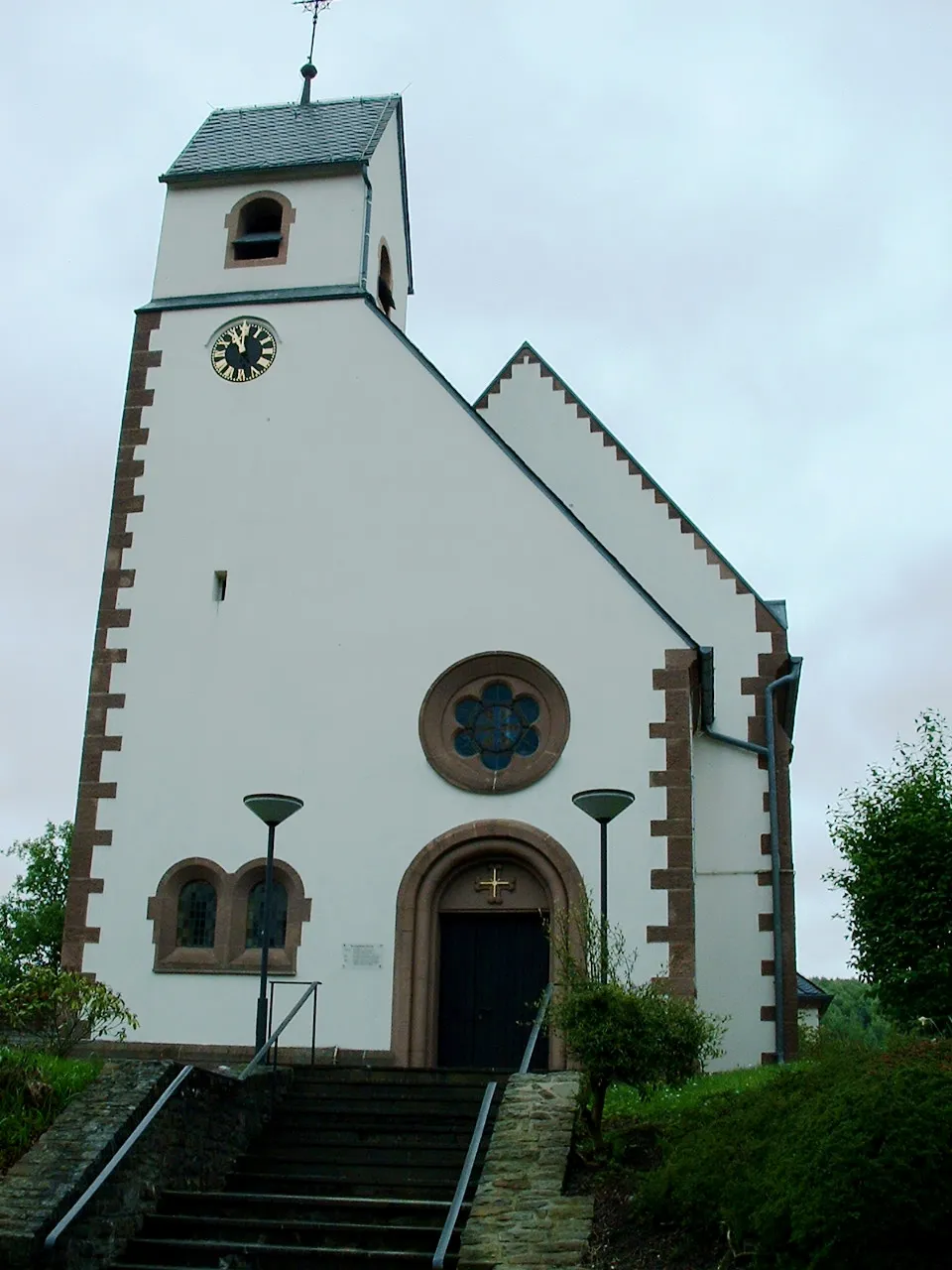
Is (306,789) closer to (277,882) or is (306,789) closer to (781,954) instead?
(277,882)

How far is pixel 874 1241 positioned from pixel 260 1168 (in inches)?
256

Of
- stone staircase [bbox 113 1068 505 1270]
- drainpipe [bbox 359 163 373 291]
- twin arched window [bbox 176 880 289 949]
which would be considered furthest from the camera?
drainpipe [bbox 359 163 373 291]

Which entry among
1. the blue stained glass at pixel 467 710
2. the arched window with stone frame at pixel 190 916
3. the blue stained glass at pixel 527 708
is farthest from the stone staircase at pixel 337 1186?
the blue stained glass at pixel 527 708

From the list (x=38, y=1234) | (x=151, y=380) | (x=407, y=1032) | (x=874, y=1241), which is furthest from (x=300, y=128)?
(x=874, y=1241)

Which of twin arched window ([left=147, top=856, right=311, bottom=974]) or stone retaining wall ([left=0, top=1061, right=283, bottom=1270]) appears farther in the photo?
twin arched window ([left=147, top=856, right=311, bottom=974])

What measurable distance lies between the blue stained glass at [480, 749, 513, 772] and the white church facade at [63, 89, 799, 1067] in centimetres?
5

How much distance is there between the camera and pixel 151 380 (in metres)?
21.2

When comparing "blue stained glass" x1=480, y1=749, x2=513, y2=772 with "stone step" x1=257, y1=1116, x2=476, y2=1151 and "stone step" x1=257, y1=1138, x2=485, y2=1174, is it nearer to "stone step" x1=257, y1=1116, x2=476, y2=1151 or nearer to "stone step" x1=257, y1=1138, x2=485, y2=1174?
"stone step" x1=257, y1=1116, x2=476, y2=1151

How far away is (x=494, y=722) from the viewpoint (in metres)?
18.3

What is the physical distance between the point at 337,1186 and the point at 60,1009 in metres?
5.74

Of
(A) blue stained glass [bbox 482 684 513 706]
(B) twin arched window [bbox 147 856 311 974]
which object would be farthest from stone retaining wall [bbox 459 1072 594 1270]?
(A) blue stained glass [bbox 482 684 513 706]

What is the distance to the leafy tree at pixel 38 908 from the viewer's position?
4047 centimetres

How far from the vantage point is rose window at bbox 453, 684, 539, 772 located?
59.4 feet

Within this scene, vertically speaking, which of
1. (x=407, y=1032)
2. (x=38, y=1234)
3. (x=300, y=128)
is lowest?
(x=38, y=1234)
